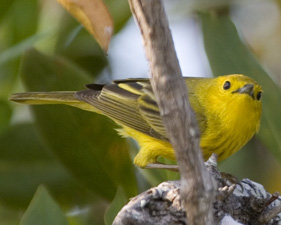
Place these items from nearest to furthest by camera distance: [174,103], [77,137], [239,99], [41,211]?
1. [174,103]
2. [41,211]
3. [77,137]
4. [239,99]

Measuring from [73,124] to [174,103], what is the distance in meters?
1.06

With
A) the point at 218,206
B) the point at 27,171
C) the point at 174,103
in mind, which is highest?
the point at 174,103

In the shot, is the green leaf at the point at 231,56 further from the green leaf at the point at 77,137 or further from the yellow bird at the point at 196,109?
the green leaf at the point at 77,137

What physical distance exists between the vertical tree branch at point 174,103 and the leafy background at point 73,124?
648 millimetres

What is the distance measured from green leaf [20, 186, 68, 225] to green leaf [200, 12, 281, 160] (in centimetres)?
83

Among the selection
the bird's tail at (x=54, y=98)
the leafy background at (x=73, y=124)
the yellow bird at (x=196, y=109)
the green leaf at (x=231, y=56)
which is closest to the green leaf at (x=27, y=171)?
the leafy background at (x=73, y=124)

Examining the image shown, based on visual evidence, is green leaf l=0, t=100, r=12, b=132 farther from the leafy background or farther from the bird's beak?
the bird's beak

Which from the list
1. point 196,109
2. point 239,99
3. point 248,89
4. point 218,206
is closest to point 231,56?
point 248,89

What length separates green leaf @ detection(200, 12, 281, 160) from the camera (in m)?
2.21

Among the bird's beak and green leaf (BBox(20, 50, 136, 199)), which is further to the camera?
the bird's beak

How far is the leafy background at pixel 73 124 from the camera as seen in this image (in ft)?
6.40

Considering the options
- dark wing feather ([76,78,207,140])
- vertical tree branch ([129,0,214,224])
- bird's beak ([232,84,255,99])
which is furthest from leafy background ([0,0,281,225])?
vertical tree branch ([129,0,214,224])

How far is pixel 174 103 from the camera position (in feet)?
3.34

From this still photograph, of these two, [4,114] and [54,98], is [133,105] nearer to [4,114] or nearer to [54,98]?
[54,98]
